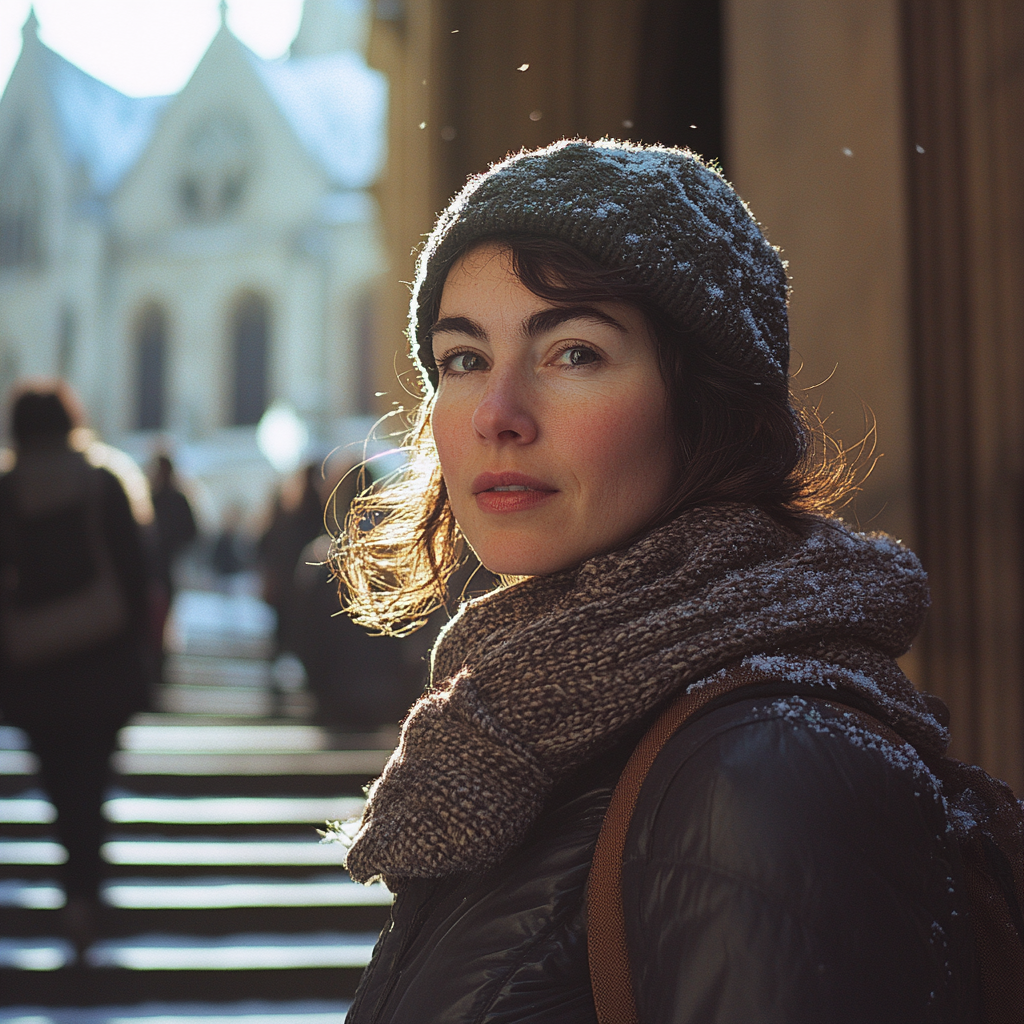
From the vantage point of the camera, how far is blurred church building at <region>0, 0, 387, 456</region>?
30.4 metres

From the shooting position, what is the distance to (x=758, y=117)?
357 cm

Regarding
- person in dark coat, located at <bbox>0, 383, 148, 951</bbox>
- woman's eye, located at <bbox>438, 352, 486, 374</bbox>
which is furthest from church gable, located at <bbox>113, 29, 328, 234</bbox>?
woman's eye, located at <bbox>438, 352, 486, 374</bbox>

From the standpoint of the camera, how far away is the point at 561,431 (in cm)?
114

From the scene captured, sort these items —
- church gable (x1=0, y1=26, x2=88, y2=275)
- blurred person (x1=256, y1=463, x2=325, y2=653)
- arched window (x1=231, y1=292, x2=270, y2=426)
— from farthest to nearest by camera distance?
church gable (x1=0, y1=26, x2=88, y2=275)
arched window (x1=231, y1=292, x2=270, y2=426)
blurred person (x1=256, y1=463, x2=325, y2=653)

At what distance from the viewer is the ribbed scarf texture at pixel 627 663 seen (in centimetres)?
95

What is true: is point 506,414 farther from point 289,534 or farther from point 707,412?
point 289,534

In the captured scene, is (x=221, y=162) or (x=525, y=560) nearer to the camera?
(x=525, y=560)

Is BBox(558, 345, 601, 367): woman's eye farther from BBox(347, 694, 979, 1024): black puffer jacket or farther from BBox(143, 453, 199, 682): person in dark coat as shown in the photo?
BBox(143, 453, 199, 682): person in dark coat

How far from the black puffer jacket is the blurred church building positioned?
29268 millimetres

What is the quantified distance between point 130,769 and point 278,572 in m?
1.96

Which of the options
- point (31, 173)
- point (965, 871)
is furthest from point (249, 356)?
point (965, 871)

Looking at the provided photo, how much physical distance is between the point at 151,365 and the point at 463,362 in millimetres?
33704

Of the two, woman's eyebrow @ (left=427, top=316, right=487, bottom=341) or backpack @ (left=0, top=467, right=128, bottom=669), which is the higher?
woman's eyebrow @ (left=427, top=316, right=487, bottom=341)

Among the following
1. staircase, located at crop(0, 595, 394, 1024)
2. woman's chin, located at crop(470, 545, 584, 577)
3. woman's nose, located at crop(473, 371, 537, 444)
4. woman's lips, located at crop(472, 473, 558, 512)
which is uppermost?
woman's nose, located at crop(473, 371, 537, 444)
